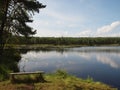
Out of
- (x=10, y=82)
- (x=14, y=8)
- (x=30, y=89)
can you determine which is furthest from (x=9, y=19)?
(x=30, y=89)

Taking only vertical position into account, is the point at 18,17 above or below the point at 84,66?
above

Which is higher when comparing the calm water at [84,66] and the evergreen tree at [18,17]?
the evergreen tree at [18,17]

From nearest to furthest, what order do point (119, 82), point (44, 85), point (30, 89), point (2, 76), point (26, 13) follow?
point (30, 89), point (44, 85), point (2, 76), point (119, 82), point (26, 13)

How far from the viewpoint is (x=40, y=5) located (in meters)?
29.5

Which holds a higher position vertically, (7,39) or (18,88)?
(7,39)

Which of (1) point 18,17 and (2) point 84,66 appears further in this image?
(2) point 84,66

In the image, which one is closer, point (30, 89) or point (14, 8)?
point (30, 89)

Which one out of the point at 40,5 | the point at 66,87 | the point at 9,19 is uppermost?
the point at 40,5

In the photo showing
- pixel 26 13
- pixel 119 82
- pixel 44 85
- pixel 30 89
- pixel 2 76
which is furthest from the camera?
pixel 26 13

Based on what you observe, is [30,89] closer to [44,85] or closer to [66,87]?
[44,85]

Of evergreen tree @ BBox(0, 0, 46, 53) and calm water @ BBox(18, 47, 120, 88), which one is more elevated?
evergreen tree @ BBox(0, 0, 46, 53)

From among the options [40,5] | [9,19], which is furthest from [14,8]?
[40,5]

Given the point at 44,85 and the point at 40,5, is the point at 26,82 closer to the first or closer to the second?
the point at 44,85

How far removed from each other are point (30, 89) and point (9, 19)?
14844 millimetres
